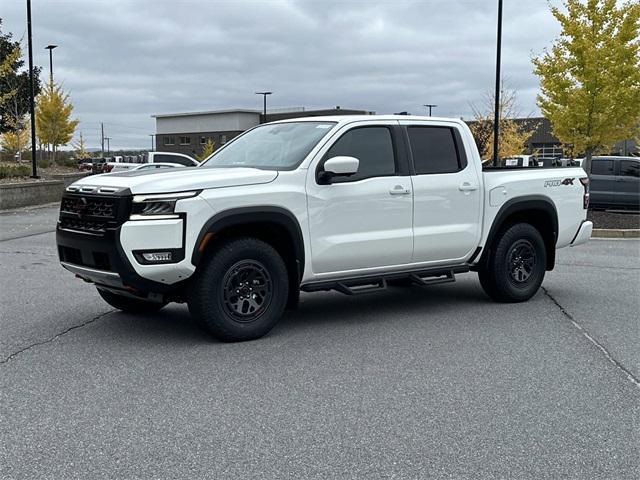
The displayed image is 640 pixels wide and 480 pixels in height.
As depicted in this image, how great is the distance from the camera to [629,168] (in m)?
20.9

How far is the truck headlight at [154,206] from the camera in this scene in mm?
5797

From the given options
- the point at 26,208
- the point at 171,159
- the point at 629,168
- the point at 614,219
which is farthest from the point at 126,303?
the point at 171,159

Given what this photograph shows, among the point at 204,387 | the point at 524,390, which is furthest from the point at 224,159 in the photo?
the point at 524,390

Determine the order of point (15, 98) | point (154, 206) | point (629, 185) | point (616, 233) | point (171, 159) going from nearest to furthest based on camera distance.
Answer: point (154, 206) → point (616, 233) → point (629, 185) → point (171, 159) → point (15, 98)

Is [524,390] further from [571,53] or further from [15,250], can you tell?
[571,53]

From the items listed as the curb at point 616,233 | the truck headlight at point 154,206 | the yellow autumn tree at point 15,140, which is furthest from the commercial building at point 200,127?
the truck headlight at point 154,206

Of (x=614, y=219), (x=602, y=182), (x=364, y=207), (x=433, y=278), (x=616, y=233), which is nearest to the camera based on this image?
(x=364, y=207)

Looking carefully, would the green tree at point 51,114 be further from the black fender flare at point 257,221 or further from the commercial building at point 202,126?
the commercial building at point 202,126

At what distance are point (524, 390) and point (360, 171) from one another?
275cm

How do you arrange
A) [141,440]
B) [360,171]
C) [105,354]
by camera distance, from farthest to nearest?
1. [360,171]
2. [105,354]
3. [141,440]

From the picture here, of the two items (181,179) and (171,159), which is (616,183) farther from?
(181,179)

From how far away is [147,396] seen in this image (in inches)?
190

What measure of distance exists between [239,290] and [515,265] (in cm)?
346

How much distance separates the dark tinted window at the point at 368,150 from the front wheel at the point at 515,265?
5.63 feet
